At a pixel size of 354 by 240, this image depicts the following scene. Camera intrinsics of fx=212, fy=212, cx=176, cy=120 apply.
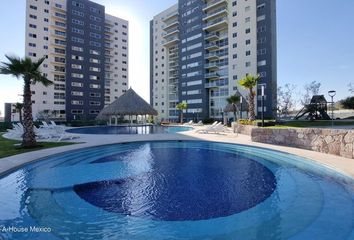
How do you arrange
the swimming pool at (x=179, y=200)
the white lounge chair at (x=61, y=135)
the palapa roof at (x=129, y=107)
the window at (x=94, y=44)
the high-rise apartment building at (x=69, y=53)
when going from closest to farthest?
the swimming pool at (x=179, y=200)
the white lounge chair at (x=61, y=135)
the palapa roof at (x=129, y=107)
the high-rise apartment building at (x=69, y=53)
the window at (x=94, y=44)

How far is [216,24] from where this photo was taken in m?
50.5

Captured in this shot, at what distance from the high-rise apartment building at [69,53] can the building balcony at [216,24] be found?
31.5 meters

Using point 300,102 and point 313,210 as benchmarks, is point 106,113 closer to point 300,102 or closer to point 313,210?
point 313,210

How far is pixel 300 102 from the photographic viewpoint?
152 ft

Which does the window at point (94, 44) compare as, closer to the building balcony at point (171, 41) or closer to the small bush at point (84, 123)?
the building balcony at point (171, 41)

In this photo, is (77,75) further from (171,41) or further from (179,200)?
(179,200)

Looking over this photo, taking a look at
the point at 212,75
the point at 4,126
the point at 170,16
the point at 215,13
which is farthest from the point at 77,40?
the point at 4,126

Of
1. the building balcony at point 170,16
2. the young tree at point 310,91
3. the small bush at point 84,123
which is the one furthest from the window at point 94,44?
the young tree at point 310,91

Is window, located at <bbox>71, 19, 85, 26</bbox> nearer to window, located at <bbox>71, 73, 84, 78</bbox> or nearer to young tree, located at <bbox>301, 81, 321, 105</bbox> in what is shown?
window, located at <bbox>71, 73, 84, 78</bbox>

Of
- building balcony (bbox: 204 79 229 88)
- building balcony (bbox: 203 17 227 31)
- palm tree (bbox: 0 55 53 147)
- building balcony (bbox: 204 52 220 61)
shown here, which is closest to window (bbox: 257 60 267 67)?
building balcony (bbox: 204 79 229 88)

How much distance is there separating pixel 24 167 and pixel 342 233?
9.96 m

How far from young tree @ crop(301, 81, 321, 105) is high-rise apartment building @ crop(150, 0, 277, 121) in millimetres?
8136

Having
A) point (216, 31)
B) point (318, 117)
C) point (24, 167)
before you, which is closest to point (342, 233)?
point (24, 167)

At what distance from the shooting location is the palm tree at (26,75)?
1167 cm
